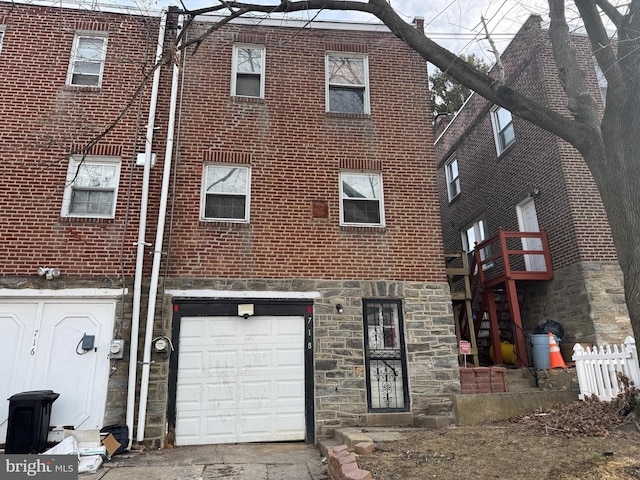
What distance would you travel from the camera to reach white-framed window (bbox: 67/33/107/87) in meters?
8.82

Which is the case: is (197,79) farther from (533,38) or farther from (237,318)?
(533,38)

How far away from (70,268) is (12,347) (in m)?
1.52

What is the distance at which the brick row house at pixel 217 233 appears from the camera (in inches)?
292

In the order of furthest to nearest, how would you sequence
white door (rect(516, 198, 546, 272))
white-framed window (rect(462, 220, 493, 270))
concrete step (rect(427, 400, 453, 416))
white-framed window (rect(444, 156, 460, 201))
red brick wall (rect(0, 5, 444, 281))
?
white-framed window (rect(444, 156, 460, 201)) < white-framed window (rect(462, 220, 493, 270)) < white door (rect(516, 198, 546, 272)) < red brick wall (rect(0, 5, 444, 281)) < concrete step (rect(427, 400, 453, 416))

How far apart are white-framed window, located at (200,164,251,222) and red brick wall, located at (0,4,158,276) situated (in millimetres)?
1267

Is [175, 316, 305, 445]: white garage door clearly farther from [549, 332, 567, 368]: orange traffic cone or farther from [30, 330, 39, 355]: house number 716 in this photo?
[549, 332, 567, 368]: orange traffic cone

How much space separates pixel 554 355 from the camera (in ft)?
28.9

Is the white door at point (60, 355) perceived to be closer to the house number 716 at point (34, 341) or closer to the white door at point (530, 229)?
the house number 716 at point (34, 341)

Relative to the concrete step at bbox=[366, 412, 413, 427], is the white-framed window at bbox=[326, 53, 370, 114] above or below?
above

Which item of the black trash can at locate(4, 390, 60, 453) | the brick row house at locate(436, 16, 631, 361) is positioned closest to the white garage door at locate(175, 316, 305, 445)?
the black trash can at locate(4, 390, 60, 453)

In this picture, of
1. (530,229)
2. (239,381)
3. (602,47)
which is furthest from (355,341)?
(530,229)

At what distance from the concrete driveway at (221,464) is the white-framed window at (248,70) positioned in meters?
6.69

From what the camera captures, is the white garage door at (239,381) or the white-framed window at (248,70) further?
the white-framed window at (248,70)

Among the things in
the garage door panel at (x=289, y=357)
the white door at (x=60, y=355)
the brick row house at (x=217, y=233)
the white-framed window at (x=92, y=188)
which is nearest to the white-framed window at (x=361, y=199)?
the brick row house at (x=217, y=233)
